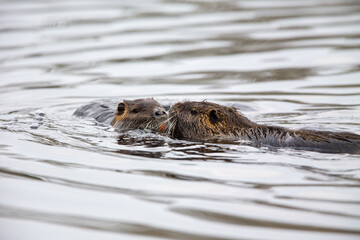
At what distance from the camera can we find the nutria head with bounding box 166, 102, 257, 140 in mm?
7125

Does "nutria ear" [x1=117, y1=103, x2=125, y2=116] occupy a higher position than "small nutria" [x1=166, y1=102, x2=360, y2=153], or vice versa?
"nutria ear" [x1=117, y1=103, x2=125, y2=116]

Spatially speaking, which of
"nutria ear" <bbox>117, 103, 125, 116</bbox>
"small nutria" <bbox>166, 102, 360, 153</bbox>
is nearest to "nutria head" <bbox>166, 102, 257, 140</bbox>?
"small nutria" <bbox>166, 102, 360, 153</bbox>

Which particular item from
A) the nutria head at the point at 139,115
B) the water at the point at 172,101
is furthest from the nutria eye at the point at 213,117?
the nutria head at the point at 139,115

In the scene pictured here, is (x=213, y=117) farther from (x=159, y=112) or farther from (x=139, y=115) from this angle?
(x=139, y=115)

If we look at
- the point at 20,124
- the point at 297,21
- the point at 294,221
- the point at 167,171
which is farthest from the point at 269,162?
the point at 297,21

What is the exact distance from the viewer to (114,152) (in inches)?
256

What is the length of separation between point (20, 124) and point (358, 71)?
5.47 m

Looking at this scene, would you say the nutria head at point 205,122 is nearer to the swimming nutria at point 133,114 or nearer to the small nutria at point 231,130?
the small nutria at point 231,130

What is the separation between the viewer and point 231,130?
279 inches

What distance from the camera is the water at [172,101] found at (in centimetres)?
464

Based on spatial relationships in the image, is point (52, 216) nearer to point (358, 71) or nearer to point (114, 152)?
point (114, 152)

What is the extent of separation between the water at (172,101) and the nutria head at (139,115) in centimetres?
27

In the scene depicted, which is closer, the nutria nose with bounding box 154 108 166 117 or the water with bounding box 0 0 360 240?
the water with bounding box 0 0 360 240

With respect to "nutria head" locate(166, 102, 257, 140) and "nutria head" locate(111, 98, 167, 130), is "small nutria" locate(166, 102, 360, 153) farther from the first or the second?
"nutria head" locate(111, 98, 167, 130)
